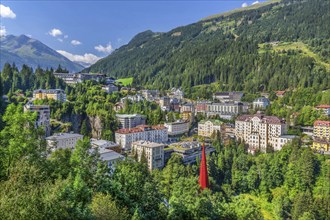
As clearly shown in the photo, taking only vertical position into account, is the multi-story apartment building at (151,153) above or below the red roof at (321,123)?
below

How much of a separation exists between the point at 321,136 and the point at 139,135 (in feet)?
116

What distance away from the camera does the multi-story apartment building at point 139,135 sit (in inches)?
2384

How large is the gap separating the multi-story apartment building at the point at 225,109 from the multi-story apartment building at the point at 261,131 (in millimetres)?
14106

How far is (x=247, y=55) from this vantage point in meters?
124

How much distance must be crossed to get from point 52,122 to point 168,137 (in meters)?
25.5

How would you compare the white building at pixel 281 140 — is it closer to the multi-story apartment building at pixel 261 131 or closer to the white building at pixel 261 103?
the multi-story apartment building at pixel 261 131

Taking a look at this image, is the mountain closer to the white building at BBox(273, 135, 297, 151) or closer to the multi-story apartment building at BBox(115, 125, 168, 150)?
the white building at BBox(273, 135, 297, 151)

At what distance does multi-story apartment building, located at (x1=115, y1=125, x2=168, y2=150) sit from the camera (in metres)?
60.6

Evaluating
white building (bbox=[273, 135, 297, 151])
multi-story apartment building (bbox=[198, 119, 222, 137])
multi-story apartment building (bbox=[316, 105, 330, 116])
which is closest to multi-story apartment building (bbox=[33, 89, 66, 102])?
multi-story apartment building (bbox=[198, 119, 222, 137])

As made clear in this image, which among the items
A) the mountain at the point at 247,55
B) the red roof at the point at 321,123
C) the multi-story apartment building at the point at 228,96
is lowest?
the red roof at the point at 321,123

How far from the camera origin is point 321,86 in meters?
82.1

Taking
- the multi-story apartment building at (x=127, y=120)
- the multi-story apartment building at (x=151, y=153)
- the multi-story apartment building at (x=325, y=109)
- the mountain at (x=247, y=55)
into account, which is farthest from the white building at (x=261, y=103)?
the multi-story apartment building at (x=151, y=153)

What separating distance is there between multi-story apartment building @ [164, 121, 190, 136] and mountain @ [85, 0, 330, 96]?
109 feet

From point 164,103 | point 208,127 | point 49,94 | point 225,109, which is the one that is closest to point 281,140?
point 208,127
